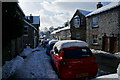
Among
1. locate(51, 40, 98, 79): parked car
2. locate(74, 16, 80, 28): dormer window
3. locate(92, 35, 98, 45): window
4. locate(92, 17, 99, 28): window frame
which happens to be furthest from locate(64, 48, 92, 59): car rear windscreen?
locate(74, 16, 80, 28): dormer window

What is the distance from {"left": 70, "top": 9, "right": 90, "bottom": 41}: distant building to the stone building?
381 centimetres

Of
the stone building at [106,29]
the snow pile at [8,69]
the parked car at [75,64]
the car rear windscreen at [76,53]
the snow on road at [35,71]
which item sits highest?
the stone building at [106,29]

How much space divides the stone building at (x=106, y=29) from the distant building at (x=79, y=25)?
3.81m

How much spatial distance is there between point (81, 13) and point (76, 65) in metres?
22.7

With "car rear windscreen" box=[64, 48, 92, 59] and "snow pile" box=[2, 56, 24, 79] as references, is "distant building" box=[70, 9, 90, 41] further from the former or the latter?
"car rear windscreen" box=[64, 48, 92, 59]

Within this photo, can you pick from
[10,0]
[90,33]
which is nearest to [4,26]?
[10,0]

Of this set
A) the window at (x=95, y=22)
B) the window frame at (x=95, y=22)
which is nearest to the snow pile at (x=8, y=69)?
the window frame at (x=95, y=22)

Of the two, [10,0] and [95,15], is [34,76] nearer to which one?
[10,0]

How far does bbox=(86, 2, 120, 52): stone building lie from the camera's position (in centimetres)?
1650

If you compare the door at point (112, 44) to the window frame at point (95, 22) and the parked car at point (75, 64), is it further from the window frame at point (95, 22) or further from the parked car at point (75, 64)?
the parked car at point (75, 64)

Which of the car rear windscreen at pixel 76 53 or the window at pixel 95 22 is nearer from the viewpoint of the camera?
the car rear windscreen at pixel 76 53

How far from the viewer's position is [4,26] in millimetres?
5957

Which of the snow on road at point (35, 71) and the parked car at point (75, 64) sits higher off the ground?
the parked car at point (75, 64)

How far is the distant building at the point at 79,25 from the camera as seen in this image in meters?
26.6
